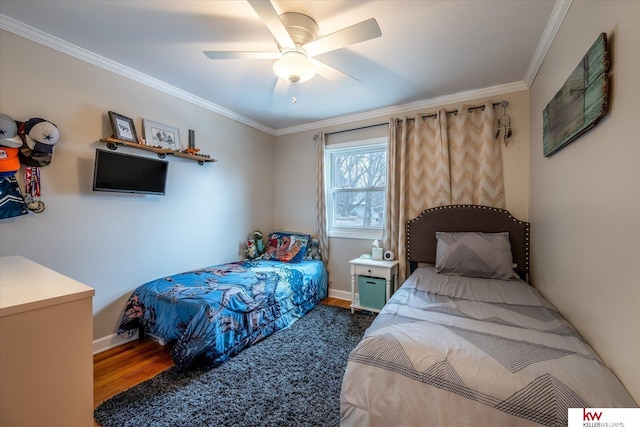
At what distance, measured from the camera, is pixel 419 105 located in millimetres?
3025

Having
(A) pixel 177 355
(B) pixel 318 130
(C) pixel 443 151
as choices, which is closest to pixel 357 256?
(C) pixel 443 151

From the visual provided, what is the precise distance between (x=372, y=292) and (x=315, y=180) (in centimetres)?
172

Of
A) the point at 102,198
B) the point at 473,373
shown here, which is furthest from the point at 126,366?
the point at 473,373

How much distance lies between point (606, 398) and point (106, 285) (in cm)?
308

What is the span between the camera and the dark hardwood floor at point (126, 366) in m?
1.77

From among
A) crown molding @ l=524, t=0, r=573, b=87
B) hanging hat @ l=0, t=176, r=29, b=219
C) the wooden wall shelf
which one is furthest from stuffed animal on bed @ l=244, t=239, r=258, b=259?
crown molding @ l=524, t=0, r=573, b=87

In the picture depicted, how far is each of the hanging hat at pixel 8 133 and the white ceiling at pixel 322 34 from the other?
2.19 feet

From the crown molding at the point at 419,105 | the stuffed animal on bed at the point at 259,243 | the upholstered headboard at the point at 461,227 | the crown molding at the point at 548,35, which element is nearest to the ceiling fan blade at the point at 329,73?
the crown molding at the point at 419,105

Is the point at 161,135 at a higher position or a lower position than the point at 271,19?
lower

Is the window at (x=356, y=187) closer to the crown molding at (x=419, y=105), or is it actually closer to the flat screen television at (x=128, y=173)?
the crown molding at (x=419, y=105)

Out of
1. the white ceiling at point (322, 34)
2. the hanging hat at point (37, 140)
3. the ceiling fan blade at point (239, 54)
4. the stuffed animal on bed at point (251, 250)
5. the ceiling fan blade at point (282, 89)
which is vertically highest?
the white ceiling at point (322, 34)

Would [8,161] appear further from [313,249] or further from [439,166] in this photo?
[439,166]

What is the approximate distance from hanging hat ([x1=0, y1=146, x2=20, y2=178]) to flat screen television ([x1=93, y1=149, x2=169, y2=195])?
0.41 m

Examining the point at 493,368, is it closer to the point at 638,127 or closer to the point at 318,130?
the point at 638,127
